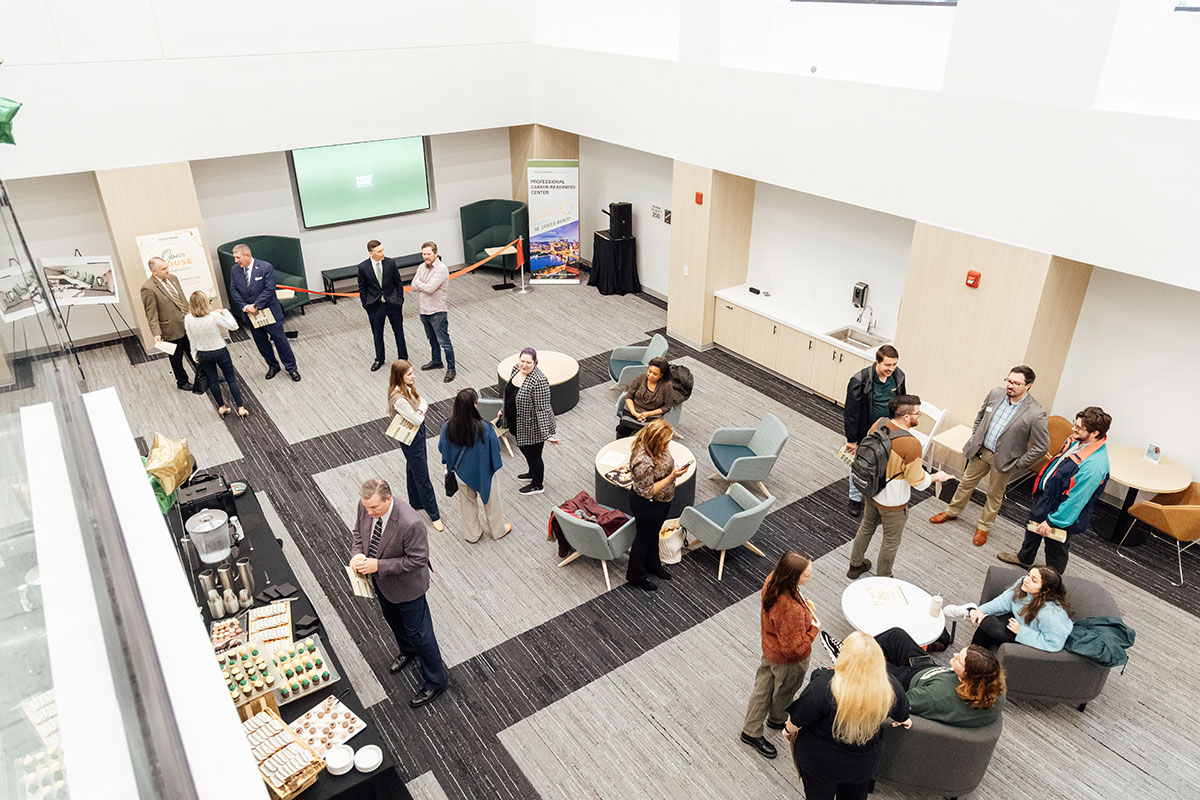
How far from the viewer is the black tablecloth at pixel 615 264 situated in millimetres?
12352

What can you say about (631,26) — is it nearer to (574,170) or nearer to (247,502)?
(574,170)

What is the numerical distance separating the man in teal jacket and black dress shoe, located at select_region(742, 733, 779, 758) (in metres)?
2.82

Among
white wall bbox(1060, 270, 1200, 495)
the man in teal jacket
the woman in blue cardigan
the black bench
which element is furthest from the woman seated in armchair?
the black bench

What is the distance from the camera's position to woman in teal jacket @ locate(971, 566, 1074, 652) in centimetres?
489

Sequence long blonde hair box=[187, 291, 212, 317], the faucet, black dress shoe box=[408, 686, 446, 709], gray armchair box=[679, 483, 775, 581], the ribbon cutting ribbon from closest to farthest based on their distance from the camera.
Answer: black dress shoe box=[408, 686, 446, 709], gray armchair box=[679, 483, 775, 581], long blonde hair box=[187, 291, 212, 317], the faucet, the ribbon cutting ribbon

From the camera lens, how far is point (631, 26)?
11727 millimetres

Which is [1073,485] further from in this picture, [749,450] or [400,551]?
[400,551]

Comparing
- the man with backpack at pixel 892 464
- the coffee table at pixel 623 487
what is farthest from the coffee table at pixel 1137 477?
the coffee table at pixel 623 487

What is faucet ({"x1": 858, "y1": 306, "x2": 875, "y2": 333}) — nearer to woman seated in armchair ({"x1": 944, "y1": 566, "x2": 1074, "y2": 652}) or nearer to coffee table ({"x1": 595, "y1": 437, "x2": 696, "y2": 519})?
coffee table ({"x1": 595, "y1": 437, "x2": 696, "y2": 519})

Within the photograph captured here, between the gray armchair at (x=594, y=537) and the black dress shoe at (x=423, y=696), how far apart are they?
5.06 ft

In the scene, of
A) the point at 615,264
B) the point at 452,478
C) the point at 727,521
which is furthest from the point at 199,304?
the point at 615,264

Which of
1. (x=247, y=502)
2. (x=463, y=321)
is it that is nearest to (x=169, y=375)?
(x=463, y=321)

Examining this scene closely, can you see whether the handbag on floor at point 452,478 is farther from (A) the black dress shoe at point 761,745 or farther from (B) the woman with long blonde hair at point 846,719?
(B) the woman with long blonde hair at point 846,719

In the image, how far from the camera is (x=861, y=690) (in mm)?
3680
